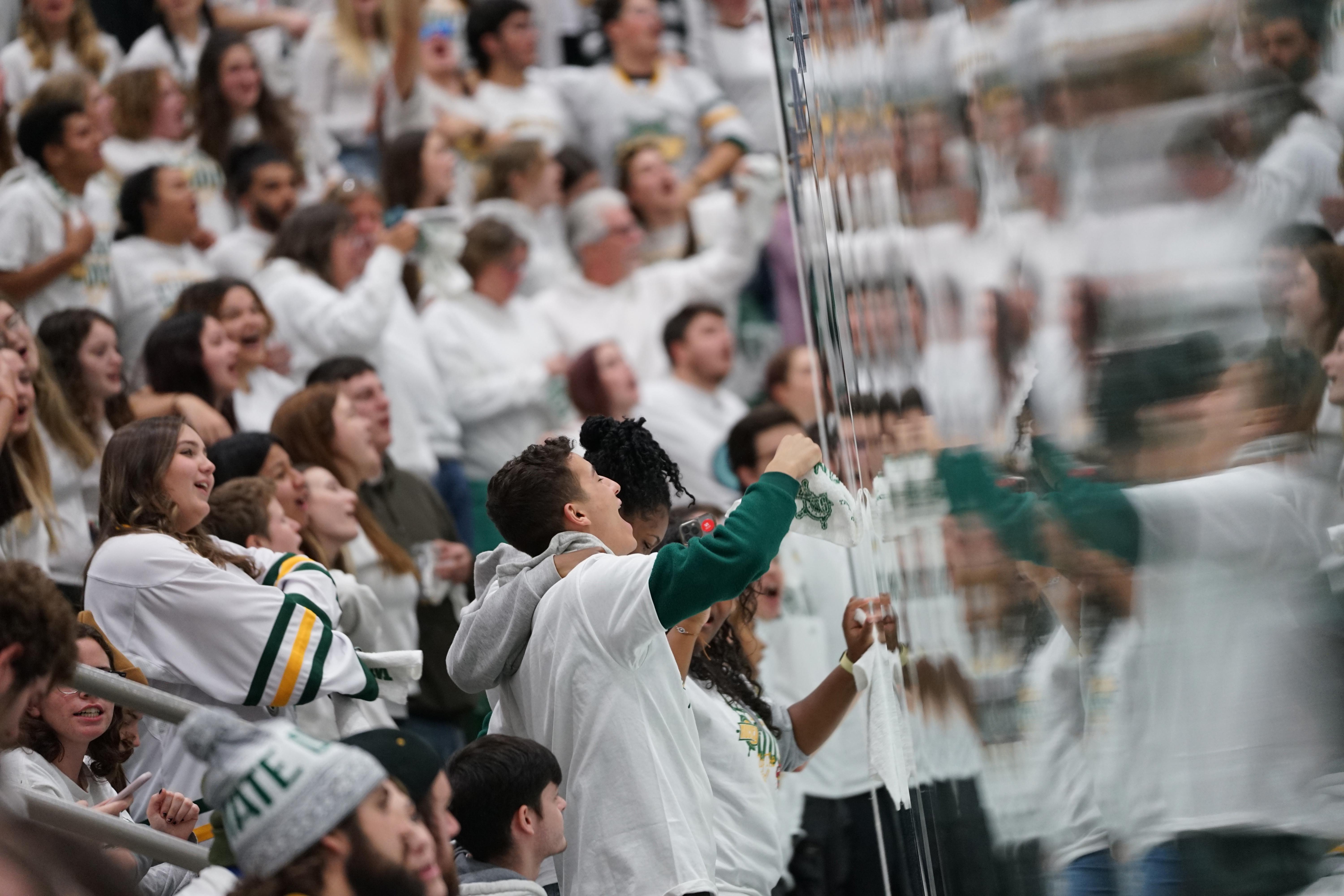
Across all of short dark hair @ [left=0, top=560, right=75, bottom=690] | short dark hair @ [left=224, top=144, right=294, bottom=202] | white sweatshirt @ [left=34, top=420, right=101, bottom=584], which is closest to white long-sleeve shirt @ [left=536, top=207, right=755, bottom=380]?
short dark hair @ [left=224, top=144, right=294, bottom=202]

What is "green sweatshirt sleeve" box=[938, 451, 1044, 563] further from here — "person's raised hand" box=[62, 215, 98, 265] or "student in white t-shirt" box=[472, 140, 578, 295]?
"student in white t-shirt" box=[472, 140, 578, 295]

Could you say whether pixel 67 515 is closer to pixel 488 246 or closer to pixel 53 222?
pixel 53 222

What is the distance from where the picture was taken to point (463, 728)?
4.28 meters

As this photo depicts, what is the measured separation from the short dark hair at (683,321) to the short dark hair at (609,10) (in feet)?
8.09

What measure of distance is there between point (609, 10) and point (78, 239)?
349cm

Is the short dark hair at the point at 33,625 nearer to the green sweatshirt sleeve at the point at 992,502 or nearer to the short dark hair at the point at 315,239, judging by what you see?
the green sweatshirt sleeve at the point at 992,502

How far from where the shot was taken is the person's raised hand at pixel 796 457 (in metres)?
2.49

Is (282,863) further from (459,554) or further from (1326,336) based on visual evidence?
(459,554)

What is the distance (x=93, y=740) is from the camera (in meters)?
2.89

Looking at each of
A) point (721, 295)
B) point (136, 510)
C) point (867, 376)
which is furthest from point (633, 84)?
point (867, 376)

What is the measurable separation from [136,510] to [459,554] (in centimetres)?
138

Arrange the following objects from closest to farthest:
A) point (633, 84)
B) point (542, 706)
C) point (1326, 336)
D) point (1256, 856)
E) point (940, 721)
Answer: point (1326, 336)
point (1256, 856)
point (940, 721)
point (542, 706)
point (633, 84)

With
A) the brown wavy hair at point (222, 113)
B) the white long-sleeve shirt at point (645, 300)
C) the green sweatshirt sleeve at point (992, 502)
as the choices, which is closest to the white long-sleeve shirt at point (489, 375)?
the white long-sleeve shirt at point (645, 300)

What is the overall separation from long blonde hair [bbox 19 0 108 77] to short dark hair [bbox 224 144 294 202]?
764 mm
